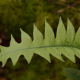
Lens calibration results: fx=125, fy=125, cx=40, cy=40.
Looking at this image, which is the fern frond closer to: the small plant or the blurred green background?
the small plant

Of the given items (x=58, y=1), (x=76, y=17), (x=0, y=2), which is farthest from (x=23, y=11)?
(x=76, y=17)

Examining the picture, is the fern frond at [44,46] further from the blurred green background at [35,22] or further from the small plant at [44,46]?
the blurred green background at [35,22]

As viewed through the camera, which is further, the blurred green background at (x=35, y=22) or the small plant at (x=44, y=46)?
the blurred green background at (x=35, y=22)

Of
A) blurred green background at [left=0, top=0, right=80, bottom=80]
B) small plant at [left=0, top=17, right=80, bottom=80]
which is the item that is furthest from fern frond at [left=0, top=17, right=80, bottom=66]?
blurred green background at [left=0, top=0, right=80, bottom=80]

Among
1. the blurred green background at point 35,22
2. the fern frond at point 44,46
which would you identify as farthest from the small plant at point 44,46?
the blurred green background at point 35,22

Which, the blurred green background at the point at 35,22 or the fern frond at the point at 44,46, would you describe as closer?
the fern frond at the point at 44,46
